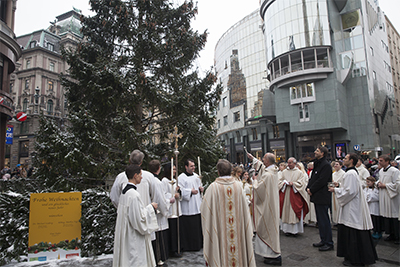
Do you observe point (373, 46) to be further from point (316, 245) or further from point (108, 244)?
point (108, 244)

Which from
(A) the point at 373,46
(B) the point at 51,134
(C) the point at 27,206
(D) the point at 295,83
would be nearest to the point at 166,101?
(B) the point at 51,134

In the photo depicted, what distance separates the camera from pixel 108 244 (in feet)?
20.7

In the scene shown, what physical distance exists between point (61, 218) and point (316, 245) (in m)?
6.16

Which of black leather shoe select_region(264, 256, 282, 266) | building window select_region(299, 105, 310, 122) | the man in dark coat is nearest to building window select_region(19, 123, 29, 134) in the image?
building window select_region(299, 105, 310, 122)

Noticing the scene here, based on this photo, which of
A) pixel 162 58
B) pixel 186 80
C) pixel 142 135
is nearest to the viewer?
pixel 142 135

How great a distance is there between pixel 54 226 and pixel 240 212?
4.38m

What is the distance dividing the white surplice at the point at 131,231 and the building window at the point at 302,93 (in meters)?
37.4

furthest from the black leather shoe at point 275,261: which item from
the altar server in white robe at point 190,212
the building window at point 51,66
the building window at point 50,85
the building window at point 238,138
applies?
the building window at point 51,66

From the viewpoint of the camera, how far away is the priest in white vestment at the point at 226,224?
466cm

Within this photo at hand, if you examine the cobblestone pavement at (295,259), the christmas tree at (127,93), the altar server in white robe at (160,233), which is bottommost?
the cobblestone pavement at (295,259)

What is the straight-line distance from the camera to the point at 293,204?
304 inches

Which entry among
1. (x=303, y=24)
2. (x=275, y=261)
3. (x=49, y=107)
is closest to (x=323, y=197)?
(x=275, y=261)

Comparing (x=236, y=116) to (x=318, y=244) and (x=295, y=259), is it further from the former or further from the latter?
(x=295, y=259)

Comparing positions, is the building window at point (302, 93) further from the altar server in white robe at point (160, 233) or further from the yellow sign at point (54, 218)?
the yellow sign at point (54, 218)
